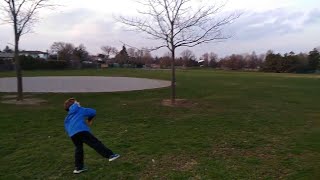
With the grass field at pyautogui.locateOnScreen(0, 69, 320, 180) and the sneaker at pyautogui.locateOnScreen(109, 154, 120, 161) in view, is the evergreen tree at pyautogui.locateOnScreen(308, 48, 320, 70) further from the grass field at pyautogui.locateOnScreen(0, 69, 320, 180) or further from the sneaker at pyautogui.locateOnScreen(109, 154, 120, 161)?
the sneaker at pyautogui.locateOnScreen(109, 154, 120, 161)

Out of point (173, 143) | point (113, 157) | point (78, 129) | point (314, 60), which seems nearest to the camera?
point (78, 129)

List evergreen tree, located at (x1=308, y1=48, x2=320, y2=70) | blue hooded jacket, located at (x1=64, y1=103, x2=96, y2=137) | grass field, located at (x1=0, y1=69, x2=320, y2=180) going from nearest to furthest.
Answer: grass field, located at (x1=0, y1=69, x2=320, y2=180) → blue hooded jacket, located at (x1=64, y1=103, x2=96, y2=137) → evergreen tree, located at (x1=308, y1=48, x2=320, y2=70)

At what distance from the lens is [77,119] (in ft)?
24.1

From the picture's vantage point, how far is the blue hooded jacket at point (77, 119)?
7.31m

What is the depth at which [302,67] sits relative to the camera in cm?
9238

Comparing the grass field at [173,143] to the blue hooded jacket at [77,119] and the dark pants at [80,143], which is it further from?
the blue hooded jacket at [77,119]

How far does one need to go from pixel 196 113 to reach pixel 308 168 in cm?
789

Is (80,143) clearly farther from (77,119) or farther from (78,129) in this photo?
(77,119)

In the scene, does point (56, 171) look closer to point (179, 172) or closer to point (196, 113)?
point (179, 172)

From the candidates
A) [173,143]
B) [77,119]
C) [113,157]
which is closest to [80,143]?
[77,119]

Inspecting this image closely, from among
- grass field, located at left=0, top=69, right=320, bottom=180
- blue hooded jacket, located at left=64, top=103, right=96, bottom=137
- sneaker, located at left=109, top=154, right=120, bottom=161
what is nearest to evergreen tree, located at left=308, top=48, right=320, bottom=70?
grass field, located at left=0, top=69, right=320, bottom=180

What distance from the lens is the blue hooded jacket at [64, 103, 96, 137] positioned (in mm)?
7309

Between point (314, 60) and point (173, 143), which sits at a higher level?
point (314, 60)

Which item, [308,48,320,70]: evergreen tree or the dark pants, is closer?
the dark pants
